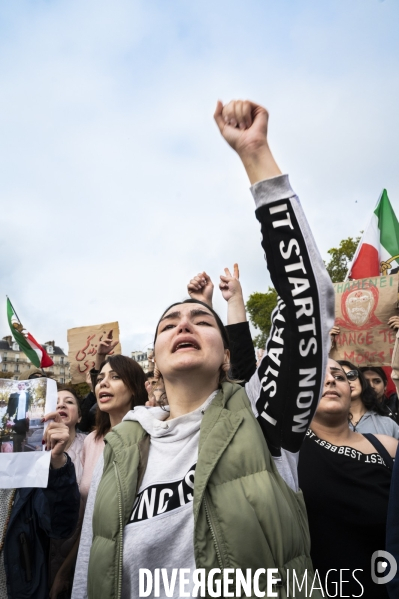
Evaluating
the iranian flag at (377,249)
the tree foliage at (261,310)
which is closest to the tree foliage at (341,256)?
the tree foliage at (261,310)

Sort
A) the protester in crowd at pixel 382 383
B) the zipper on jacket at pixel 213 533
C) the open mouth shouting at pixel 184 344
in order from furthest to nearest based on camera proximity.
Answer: the protester in crowd at pixel 382 383 → the open mouth shouting at pixel 184 344 → the zipper on jacket at pixel 213 533

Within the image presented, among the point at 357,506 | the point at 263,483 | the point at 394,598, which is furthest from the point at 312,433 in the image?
the point at 263,483

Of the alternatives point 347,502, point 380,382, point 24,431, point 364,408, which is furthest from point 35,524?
point 380,382

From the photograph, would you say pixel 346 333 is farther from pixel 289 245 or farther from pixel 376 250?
pixel 289 245

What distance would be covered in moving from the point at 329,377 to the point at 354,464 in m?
0.60

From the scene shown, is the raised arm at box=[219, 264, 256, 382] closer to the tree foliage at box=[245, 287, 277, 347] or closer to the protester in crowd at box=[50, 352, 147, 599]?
the protester in crowd at box=[50, 352, 147, 599]

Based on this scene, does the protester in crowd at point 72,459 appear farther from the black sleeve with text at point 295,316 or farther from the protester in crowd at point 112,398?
the black sleeve with text at point 295,316

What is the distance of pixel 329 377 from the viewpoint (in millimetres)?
3102

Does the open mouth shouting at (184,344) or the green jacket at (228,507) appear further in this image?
the open mouth shouting at (184,344)

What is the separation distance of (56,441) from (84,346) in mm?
4686

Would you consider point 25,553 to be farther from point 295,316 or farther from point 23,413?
point 295,316

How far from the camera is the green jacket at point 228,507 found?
1531mm

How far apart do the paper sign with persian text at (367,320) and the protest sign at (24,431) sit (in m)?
3.65

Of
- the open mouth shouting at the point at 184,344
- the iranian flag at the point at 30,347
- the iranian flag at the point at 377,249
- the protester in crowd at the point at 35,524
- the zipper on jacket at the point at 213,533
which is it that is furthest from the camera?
the iranian flag at the point at 30,347
